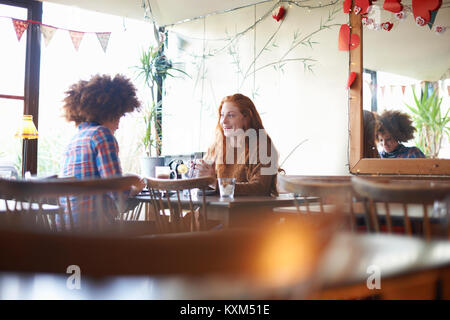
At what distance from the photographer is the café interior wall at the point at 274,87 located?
173 inches

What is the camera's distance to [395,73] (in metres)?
3.86

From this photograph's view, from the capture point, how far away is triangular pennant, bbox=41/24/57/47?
4855mm

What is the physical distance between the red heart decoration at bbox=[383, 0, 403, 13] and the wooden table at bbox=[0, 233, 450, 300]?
10.7 feet

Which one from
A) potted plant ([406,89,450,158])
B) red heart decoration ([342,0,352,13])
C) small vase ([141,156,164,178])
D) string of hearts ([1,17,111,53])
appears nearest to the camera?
potted plant ([406,89,450,158])

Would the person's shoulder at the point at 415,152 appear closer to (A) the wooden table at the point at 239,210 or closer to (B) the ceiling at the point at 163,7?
(A) the wooden table at the point at 239,210

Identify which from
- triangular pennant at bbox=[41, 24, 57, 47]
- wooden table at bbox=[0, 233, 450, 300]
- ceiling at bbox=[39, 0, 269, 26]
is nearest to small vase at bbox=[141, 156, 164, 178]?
triangular pennant at bbox=[41, 24, 57, 47]

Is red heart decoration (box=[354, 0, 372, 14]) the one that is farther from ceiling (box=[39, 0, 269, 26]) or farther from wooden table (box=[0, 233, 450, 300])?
wooden table (box=[0, 233, 450, 300])

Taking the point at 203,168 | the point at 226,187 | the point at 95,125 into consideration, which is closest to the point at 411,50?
the point at 203,168

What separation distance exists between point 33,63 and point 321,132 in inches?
119

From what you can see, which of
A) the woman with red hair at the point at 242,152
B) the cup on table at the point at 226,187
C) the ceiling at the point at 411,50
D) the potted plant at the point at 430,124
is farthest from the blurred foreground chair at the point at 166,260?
the ceiling at the point at 411,50

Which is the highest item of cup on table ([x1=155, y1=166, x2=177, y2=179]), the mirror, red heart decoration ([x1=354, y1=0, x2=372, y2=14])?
red heart decoration ([x1=354, y1=0, x2=372, y2=14])

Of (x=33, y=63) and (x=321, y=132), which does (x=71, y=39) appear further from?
(x=321, y=132)
